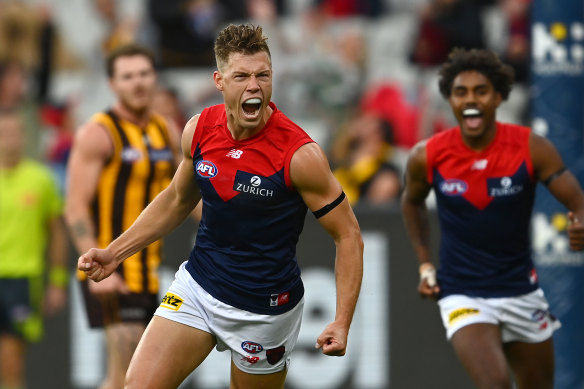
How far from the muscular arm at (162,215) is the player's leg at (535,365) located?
Result: 2.46 meters

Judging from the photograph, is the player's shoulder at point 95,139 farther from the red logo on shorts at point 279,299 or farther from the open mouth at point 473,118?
the open mouth at point 473,118

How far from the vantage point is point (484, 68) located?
285 inches

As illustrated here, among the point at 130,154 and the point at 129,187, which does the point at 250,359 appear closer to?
the point at 129,187

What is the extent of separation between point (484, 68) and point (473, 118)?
40 cm

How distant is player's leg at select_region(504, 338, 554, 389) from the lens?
7.09 m

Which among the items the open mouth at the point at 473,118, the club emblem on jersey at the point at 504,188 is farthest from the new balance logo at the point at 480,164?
the open mouth at the point at 473,118

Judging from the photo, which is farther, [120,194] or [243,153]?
[120,194]

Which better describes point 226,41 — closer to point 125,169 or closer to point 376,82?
point 125,169

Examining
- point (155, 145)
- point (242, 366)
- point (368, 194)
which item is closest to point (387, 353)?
point (368, 194)

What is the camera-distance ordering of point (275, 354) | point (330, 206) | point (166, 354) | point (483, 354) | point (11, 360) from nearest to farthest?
point (330, 206), point (166, 354), point (275, 354), point (483, 354), point (11, 360)

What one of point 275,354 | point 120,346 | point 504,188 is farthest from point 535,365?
point 120,346

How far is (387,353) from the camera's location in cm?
1027

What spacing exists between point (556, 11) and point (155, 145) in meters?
3.24

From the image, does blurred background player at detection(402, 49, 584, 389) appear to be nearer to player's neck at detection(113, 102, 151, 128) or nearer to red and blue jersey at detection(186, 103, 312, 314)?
red and blue jersey at detection(186, 103, 312, 314)
